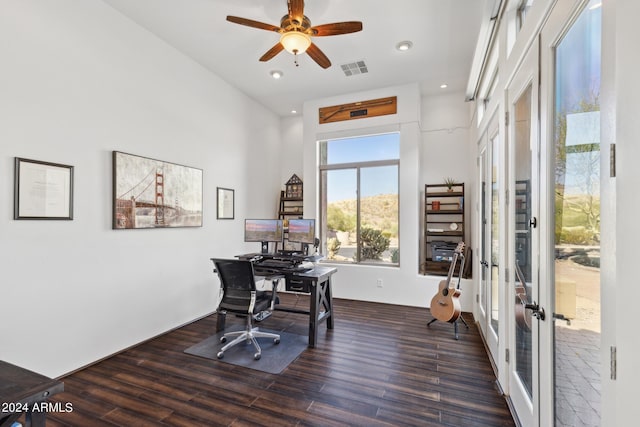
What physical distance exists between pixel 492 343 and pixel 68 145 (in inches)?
176

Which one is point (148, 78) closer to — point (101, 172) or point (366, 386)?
point (101, 172)

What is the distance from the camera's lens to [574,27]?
132 cm

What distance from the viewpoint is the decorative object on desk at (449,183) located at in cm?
490

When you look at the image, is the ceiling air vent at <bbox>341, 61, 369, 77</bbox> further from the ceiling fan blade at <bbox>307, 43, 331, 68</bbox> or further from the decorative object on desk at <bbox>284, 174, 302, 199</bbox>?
the decorative object on desk at <bbox>284, 174, 302, 199</bbox>

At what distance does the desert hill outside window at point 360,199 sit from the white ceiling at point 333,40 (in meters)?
1.02

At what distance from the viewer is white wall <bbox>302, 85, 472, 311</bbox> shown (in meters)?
4.84

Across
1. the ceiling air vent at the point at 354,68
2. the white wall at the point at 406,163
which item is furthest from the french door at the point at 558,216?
the white wall at the point at 406,163

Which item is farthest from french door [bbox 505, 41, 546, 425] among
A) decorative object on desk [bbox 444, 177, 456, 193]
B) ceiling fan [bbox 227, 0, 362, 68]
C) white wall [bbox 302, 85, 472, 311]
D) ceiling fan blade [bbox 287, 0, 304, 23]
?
decorative object on desk [bbox 444, 177, 456, 193]

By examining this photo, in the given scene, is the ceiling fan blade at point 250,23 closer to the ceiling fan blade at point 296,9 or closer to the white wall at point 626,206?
the ceiling fan blade at point 296,9

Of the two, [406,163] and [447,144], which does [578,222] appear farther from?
[447,144]

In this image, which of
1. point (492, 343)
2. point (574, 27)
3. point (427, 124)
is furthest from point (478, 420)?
point (427, 124)

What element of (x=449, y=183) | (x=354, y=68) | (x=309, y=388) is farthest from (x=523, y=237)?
(x=354, y=68)

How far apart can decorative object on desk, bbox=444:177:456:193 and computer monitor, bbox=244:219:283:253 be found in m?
2.87

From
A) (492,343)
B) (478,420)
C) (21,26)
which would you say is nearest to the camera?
(478,420)
